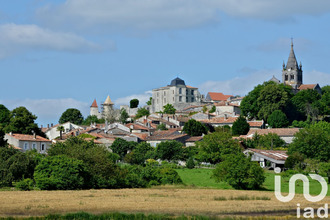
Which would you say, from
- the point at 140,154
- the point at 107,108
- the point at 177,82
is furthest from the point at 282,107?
the point at 107,108

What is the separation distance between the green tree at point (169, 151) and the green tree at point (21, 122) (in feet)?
75.3

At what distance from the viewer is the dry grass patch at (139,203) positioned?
32875 millimetres

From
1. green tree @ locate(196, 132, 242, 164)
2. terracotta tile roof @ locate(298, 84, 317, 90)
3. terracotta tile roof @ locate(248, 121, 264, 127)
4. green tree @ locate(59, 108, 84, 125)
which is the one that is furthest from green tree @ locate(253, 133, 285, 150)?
green tree @ locate(59, 108, 84, 125)

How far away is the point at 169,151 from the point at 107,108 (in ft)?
293

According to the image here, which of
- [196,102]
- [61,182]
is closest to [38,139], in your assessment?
[61,182]

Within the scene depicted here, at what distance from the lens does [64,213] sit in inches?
1233

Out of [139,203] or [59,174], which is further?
[59,174]

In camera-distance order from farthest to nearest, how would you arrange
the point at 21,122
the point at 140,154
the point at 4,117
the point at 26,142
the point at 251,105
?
the point at 251,105
the point at 4,117
the point at 21,122
the point at 26,142
the point at 140,154

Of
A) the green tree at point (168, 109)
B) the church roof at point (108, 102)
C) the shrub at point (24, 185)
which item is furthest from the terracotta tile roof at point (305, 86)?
the shrub at point (24, 185)

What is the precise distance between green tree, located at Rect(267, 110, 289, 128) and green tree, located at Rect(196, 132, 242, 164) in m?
38.2

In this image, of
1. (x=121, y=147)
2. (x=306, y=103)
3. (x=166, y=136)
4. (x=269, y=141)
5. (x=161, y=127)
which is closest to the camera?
(x=121, y=147)

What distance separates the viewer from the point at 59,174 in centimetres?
4850

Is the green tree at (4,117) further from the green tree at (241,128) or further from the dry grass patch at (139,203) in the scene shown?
the dry grass patch at (139,203)

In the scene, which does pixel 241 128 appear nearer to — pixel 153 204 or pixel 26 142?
pixel 26 142
